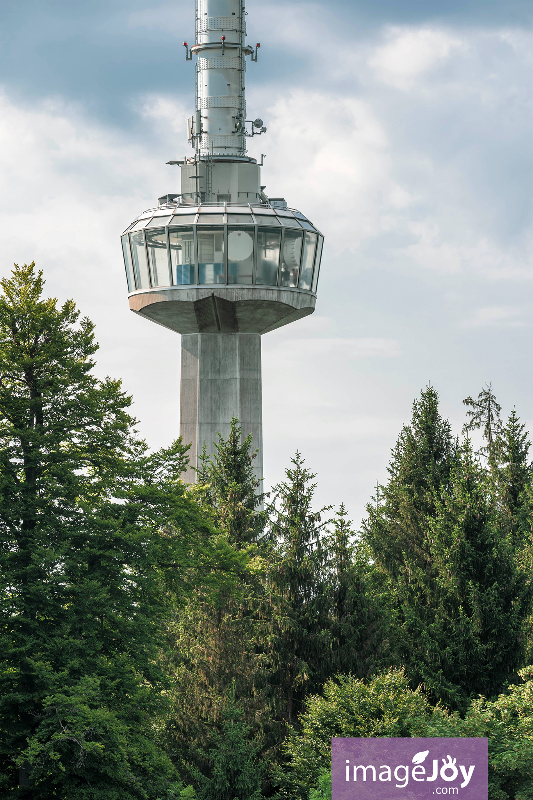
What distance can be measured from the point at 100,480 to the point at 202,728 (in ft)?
26.7

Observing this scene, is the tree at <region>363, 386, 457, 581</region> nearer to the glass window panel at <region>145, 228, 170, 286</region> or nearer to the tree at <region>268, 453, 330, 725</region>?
the tree at <region>268, 453, 330, 725</region>

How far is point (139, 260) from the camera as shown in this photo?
5194 cm

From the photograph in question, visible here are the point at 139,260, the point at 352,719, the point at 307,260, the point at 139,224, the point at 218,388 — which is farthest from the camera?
the point at 307,260

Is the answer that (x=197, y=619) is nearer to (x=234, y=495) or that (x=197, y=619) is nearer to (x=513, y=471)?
(x=234, y=495)

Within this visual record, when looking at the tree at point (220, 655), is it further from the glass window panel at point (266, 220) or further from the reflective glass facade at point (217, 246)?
Answer: the glass window panel at point (266, 220)

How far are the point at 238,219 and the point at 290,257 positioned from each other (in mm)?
3381

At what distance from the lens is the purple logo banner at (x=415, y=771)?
80.6 ft

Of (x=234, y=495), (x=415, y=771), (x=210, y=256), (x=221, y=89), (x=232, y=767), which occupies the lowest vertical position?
(x=232, y=767)

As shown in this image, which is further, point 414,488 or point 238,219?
point 238,219

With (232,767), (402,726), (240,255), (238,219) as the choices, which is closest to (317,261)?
(240,255)

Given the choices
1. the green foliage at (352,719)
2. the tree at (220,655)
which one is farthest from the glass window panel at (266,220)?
the green foliage at (352,719)

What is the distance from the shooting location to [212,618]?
33062 mm

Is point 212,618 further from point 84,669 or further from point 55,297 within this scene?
point 55,297

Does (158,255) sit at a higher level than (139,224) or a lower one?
lower
